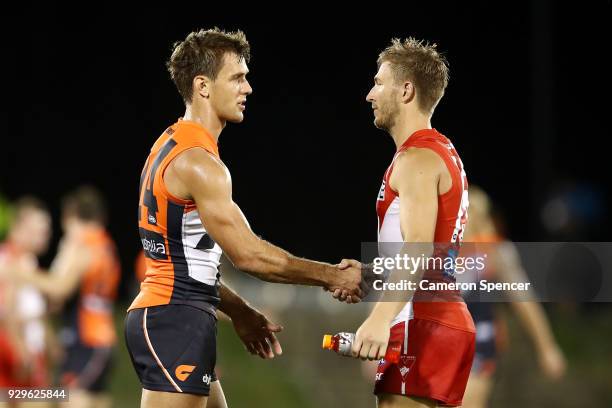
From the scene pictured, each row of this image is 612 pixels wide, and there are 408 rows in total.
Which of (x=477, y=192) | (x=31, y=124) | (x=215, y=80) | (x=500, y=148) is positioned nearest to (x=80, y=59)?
(x=31, y=124)

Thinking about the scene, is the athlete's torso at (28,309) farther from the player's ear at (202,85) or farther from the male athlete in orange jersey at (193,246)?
the player's ear at (202,85)

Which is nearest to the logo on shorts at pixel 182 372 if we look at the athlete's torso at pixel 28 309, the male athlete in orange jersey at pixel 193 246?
the male athlete in orange jersey at pixel 193 246

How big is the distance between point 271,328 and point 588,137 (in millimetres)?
18022

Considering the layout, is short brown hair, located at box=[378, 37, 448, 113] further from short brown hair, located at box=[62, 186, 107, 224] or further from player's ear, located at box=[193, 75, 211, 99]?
short brown hair, located at box=[62, 186, 107, 224]

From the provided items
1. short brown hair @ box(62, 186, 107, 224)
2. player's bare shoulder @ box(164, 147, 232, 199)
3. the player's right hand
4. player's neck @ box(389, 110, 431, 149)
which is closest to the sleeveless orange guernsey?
short brown hair @ box(62, 186, 107, 224)

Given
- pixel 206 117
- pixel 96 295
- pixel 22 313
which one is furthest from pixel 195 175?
pixel 96 295

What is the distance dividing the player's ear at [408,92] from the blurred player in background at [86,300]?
510 centimetres

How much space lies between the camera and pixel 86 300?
948 cm

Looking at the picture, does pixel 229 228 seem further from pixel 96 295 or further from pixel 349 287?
pixel 96 295

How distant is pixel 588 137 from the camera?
22.1 m

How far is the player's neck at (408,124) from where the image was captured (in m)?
5.04

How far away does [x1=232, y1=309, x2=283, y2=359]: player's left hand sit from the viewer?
5.57m

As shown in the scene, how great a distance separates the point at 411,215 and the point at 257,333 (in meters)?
1.47

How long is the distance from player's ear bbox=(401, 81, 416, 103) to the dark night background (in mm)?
11768
